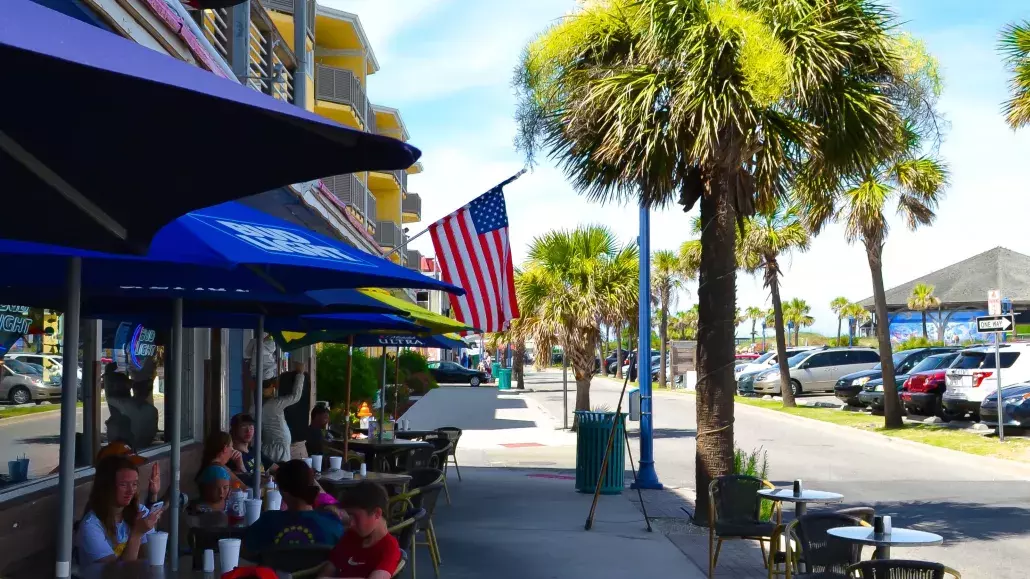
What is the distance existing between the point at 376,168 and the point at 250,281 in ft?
10.5

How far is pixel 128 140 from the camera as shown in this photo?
2.62 metres

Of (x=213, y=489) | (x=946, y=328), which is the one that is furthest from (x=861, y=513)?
(x=946, y=328)

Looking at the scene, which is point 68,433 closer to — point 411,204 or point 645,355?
point 645,355

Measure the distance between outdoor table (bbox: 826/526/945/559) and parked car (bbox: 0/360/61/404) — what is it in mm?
5700

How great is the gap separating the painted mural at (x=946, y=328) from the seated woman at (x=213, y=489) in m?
81.7

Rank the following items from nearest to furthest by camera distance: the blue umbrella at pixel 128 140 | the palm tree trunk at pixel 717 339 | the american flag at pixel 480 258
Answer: the blue umbrella at pixel 128 140 < the palm tree trunk at pixel 717 339 < the american flag at pixel 480 258

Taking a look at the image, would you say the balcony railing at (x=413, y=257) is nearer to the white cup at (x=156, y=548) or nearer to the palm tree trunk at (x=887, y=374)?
the palm tree trunk at (x=887, y=374)

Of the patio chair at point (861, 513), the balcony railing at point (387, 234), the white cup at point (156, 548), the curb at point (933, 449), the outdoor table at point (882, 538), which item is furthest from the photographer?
the balcony railing at point (387, 234)

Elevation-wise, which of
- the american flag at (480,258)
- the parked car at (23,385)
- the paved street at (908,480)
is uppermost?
the american flag at (480,258)

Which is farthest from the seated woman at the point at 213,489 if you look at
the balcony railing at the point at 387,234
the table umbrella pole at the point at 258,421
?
the balcony railing at the point at 387,234

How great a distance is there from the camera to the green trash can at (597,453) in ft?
45.6

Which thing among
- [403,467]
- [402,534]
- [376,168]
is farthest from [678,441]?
[376,168]

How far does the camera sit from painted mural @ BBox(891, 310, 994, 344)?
8650cm

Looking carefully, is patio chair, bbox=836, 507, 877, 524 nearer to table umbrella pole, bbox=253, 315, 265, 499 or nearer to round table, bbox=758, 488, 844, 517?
round table, bbox=758, 488, 844, 517
